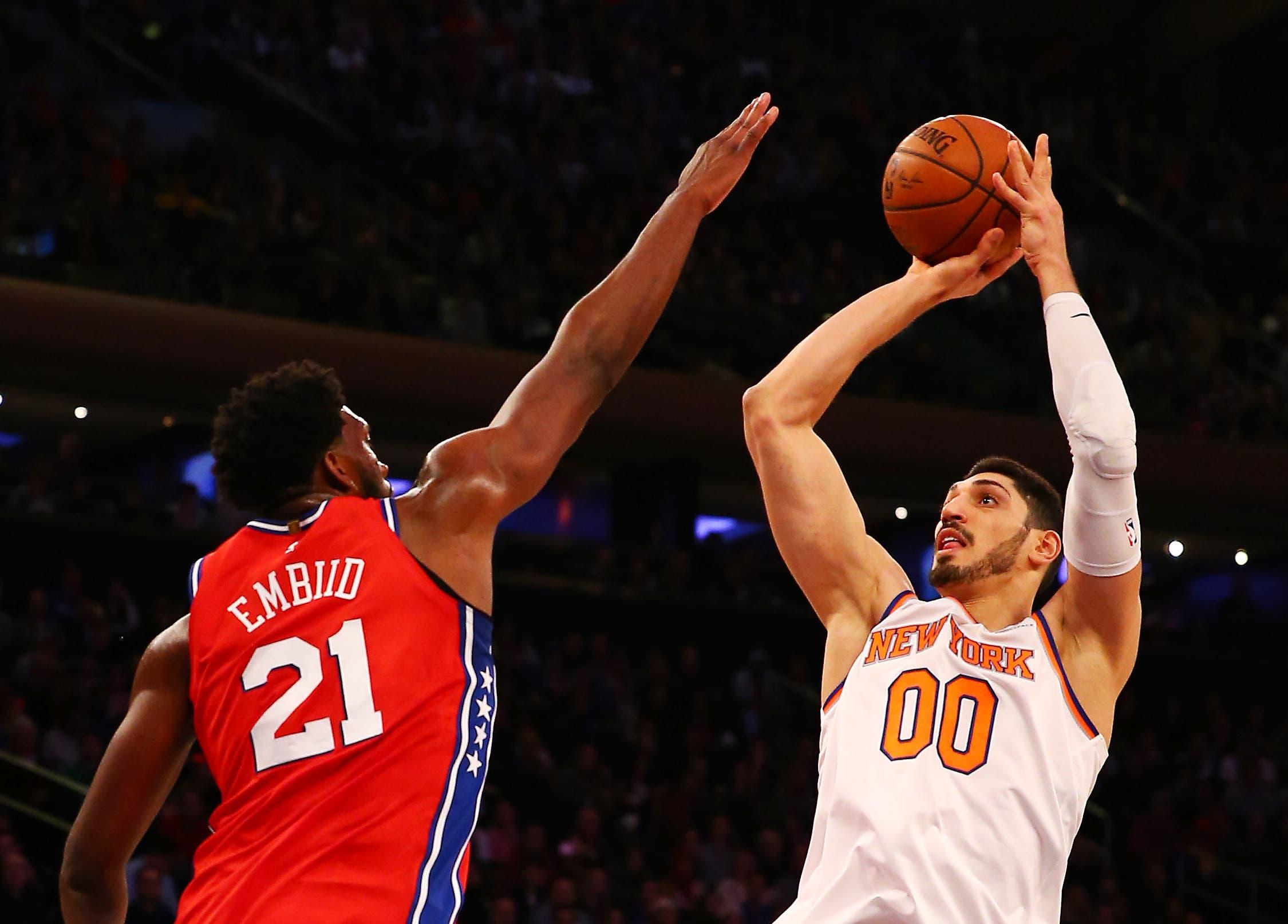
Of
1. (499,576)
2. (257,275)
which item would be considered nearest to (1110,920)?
(499,576)

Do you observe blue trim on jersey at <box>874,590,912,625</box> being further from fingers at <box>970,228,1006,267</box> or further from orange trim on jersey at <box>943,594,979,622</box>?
fingers at <box>970,228,1006,267</box>

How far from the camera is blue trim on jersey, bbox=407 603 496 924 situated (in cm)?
256

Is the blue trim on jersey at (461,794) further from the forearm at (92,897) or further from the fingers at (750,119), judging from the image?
the fingers at (750,119)

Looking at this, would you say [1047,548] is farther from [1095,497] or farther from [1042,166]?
[1042,166]

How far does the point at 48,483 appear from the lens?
1243 centimetres

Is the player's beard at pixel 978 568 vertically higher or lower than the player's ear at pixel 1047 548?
lower

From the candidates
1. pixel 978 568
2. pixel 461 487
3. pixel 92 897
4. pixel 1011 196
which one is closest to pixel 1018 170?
pixel 1011 196

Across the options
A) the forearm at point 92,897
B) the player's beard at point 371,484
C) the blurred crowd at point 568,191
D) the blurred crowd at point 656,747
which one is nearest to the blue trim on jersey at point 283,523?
the player's beard at point 371,484

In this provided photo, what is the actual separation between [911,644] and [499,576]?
10.4 m

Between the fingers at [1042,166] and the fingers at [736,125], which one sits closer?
the fingers at [736,125]

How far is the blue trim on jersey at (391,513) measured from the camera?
2.71 m

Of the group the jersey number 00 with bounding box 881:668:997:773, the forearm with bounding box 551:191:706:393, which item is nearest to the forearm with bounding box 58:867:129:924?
the forearm with bounding box 551:191:706:393

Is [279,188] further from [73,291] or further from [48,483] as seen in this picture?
[48,483]

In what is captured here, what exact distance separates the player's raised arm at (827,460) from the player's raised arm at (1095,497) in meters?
0.36
